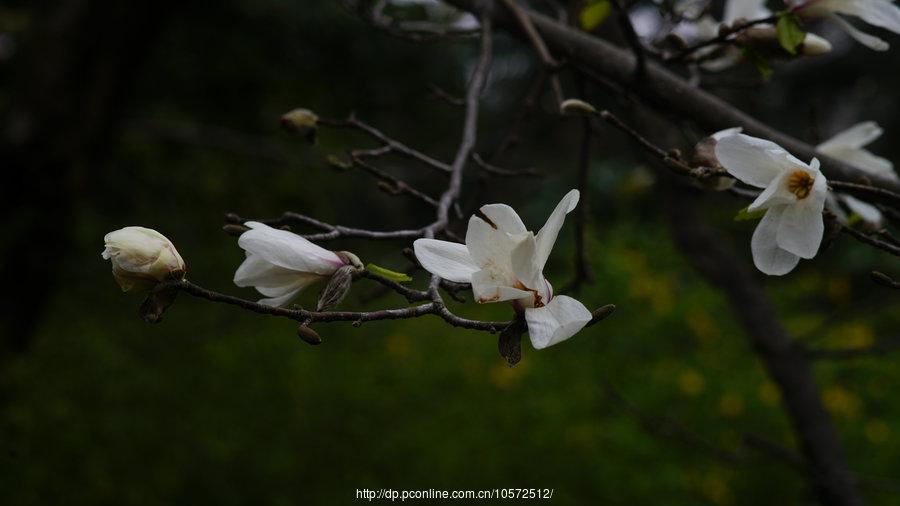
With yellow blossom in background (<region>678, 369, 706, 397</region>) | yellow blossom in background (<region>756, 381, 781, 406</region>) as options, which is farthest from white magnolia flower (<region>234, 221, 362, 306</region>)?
yellow blossom in background (<region>756, 381, 781, 406</region>)

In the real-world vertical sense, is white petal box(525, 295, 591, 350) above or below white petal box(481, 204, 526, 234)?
below

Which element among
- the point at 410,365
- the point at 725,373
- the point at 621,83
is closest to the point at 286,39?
the point at 410,365

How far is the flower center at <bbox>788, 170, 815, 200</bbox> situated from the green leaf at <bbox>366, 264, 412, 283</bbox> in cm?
33

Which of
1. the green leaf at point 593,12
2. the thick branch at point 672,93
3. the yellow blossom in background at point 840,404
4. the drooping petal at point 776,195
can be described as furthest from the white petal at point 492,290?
the yellow blossom in background at point 840,404

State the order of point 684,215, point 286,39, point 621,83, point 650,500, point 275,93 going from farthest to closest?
1. point 275,93
2. point 286,39
3. point 650,500
4. point 684,215
5. point 621,83

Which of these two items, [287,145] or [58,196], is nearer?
[58,196]

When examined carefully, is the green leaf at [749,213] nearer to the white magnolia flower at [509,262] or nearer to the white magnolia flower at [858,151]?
the white magnolia flower at [509,262]

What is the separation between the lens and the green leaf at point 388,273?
0.63m

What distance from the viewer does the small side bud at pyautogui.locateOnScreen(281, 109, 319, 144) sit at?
0.97 metres

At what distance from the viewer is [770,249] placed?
66 cm

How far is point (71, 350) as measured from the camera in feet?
12.2

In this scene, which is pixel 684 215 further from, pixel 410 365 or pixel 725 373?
pixel 410 365

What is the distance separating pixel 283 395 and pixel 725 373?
230 cm

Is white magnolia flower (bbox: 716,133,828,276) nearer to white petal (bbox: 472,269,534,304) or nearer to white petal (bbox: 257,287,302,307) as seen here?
white petal (bbox: 472,269,534,304)
